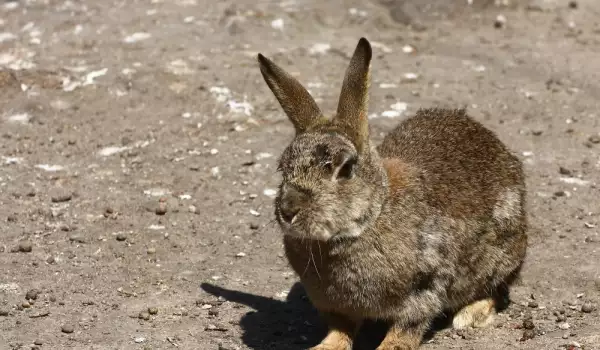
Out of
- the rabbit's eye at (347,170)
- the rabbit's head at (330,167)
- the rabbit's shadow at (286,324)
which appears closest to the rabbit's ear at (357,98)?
the rabbit's head at (330,167)

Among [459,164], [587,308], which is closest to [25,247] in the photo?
[459,164]

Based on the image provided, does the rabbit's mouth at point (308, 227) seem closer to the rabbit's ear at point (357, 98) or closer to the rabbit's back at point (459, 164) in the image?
the rabbit's ear at point (357, 98)

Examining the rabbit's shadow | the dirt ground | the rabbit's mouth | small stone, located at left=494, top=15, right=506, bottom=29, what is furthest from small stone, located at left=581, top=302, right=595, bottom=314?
small stone, located at left=494, top=15, right=506, bottom=29

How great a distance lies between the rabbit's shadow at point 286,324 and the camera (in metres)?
6.49

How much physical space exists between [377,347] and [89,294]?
6.80 ft

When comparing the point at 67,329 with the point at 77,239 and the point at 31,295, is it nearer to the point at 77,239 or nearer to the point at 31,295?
the point at 31,295

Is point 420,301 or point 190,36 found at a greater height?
point 420,301

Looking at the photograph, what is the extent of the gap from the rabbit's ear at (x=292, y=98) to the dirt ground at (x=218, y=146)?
1430 millimetres

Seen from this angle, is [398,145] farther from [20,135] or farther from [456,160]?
[20,135]

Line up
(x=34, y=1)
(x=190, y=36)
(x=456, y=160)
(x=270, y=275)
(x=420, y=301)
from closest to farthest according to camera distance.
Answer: (x=420, y=301) < (x=456, y=160) < (x=270, y=275) < (x=190, y=36) < (x=34, y=1)

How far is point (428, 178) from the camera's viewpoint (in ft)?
21.2

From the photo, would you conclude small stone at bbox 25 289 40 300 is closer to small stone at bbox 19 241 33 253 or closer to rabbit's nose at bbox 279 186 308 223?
small stone at bbox 19 241 33 253

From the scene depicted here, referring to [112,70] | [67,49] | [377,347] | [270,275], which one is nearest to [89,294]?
[270,275]

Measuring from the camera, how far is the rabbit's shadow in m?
6.49
